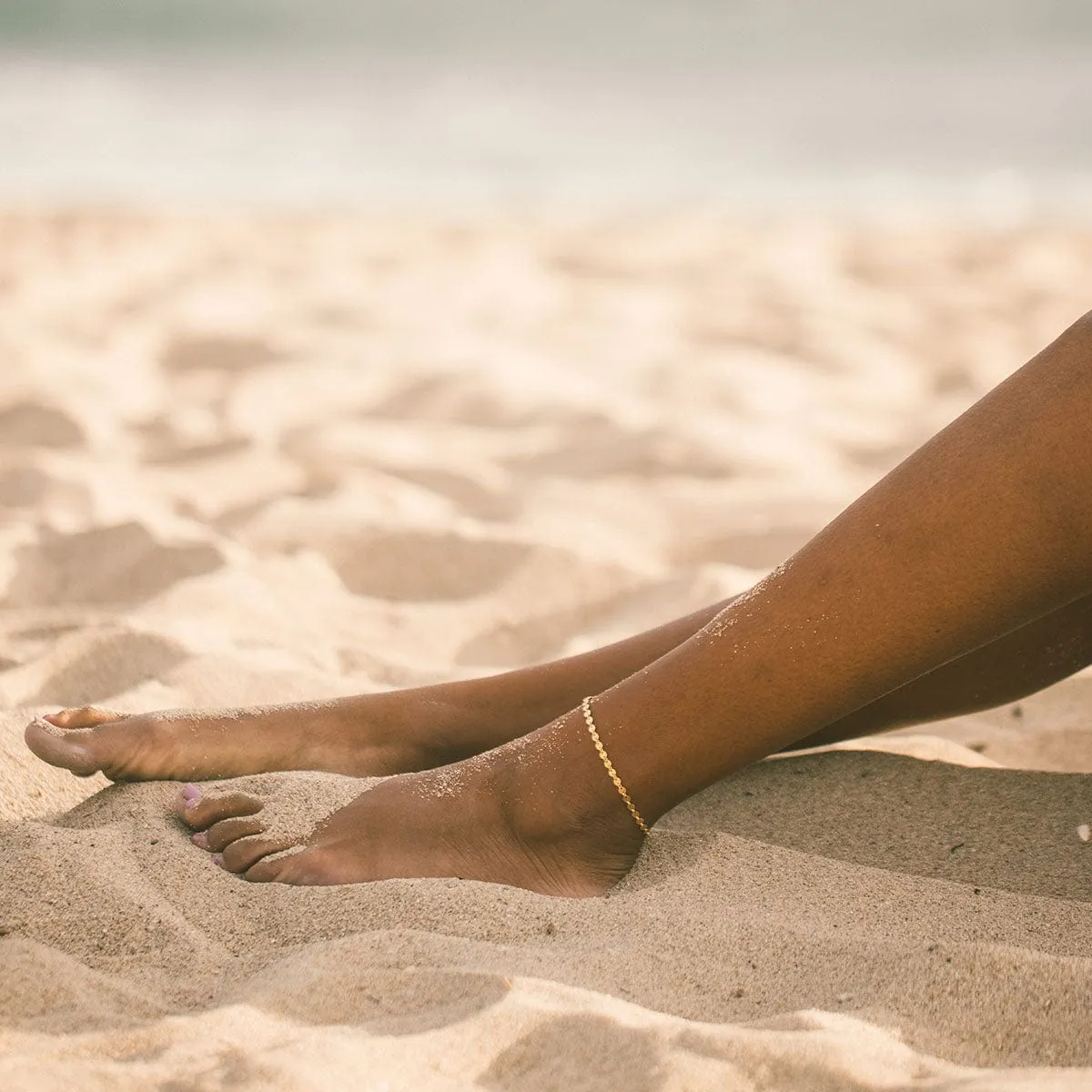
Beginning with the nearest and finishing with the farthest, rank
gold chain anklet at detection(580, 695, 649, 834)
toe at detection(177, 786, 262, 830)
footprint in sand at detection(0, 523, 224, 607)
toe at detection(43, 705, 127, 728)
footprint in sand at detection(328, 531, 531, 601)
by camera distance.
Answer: gold chain anklet at detection(580, 695, 649, 834)
toe at detection(177, 786, 262, 830)
toe at detection(43, 705, 127, 728)
footprint in sand at detection(0, 523, 224, 607)
footprint in sand at detection(328, 531, 531, 601)

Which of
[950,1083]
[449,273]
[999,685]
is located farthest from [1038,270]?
[950,1083]

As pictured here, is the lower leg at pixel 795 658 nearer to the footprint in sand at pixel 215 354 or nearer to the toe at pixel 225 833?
the toe at pixel 225 833

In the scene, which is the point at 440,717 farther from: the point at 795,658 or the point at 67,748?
the point at 795,658

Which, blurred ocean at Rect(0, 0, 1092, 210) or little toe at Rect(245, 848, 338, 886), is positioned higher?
blurred ocean at Rect(0, 0, 1092, 210)

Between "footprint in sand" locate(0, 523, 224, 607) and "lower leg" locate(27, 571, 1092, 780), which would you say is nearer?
"lower leg" locate(27, 571, 1092, 780)

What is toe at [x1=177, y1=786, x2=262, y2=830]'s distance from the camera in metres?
1.50

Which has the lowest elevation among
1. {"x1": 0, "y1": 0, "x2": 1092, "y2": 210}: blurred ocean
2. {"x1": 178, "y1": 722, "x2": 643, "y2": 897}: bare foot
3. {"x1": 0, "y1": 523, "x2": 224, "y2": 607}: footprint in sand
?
{"x1": 0, "y1": 523, "x2": 224, "y2": 607}: footprint in sand

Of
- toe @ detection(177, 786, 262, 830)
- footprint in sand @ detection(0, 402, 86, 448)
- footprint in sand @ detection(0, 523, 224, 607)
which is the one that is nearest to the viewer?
toe @ detection(177, 786, 262, 830)

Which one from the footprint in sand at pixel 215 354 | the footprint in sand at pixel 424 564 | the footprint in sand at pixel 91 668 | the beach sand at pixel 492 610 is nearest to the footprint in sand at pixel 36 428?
the beach sand at pixel 492 610

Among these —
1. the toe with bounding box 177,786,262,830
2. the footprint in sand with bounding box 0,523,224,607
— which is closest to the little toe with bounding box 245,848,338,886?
the toe with bounding box 177,786,262,830

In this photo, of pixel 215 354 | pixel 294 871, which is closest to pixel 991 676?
pixel 294 871

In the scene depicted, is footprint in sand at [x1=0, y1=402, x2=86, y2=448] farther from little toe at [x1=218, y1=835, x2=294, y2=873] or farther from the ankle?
the ankle

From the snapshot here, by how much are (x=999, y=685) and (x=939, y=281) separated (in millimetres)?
3285

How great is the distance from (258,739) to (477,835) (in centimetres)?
36
